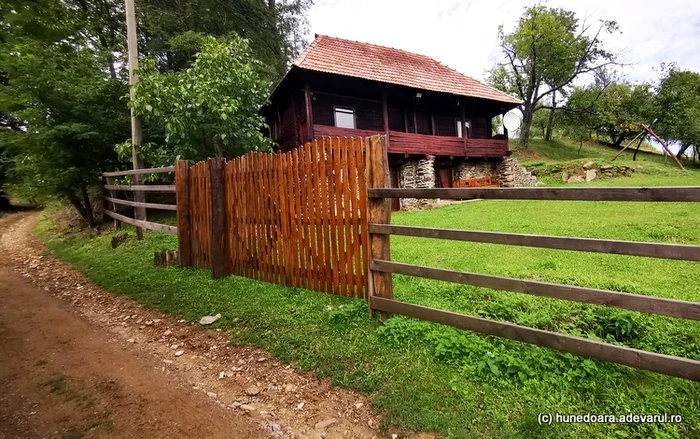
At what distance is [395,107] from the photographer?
1673 cm

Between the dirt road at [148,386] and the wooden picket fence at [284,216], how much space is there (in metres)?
1.22

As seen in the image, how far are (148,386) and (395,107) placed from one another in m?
16.3

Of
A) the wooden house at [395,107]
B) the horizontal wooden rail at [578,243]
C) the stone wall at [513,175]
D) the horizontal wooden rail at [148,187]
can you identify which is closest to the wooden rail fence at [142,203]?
the horizontal wooden rail at [148,187]

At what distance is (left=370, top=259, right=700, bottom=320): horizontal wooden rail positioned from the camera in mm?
1953

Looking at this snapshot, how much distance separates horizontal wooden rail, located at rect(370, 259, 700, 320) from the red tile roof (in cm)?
1151

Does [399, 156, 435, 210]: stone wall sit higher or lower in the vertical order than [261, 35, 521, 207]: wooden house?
lower

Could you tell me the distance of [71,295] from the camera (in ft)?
17.0

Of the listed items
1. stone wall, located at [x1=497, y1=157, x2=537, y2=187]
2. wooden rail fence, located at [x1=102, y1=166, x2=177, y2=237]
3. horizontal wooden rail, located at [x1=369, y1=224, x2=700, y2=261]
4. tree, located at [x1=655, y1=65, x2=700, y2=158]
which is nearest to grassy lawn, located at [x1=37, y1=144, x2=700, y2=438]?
horizontal wooden rail, located at [x1=369, y1=224, x2=700, y2=261]

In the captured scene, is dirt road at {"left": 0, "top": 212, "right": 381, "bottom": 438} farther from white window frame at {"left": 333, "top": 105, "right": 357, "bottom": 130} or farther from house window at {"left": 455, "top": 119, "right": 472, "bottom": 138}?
house window at {"left": 455, "top": 119, "right": 472, "bottom": 138}

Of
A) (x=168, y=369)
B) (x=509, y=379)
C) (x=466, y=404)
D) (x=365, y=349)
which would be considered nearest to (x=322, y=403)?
(x=365, y=349)

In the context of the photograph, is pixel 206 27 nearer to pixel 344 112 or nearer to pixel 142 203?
pixel 344 112

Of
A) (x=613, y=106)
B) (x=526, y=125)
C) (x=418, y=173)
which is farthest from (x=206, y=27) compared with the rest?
(x=613, y=106)

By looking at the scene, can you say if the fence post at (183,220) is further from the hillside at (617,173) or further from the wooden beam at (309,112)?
the hillside at (617,173)

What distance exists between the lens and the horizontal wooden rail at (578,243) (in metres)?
1.97
